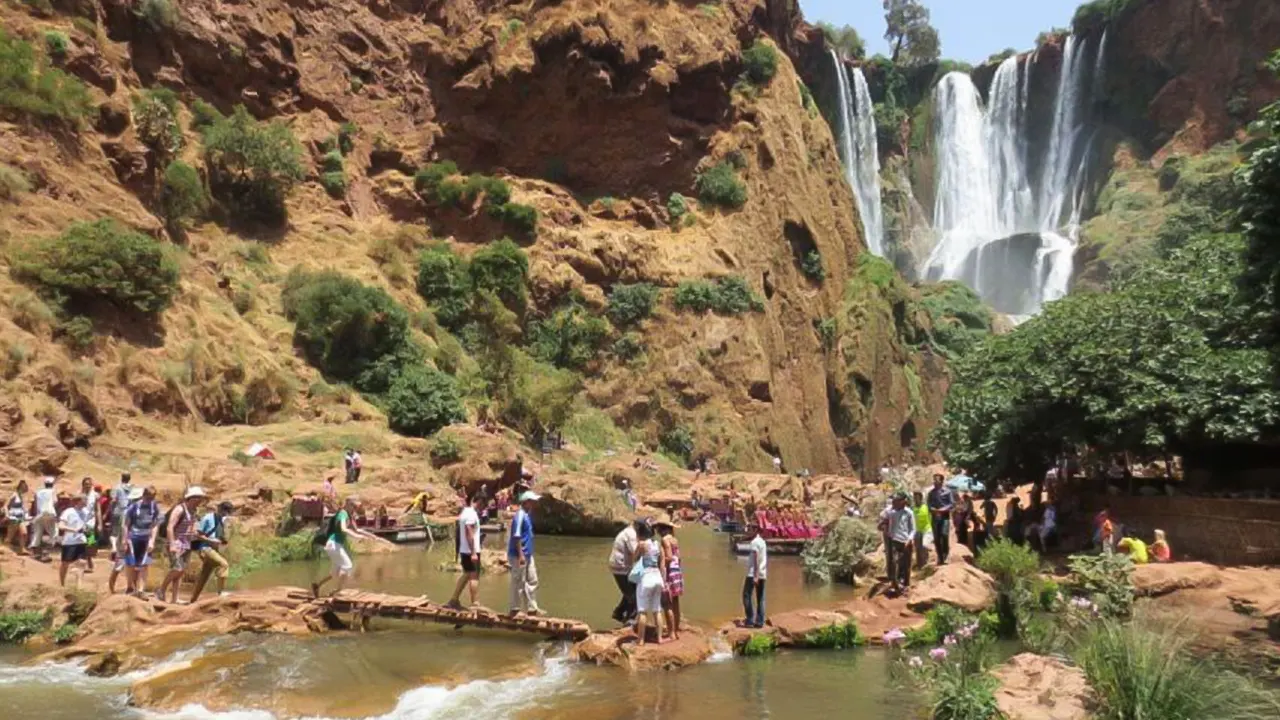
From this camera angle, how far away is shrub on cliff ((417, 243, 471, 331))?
39.8m

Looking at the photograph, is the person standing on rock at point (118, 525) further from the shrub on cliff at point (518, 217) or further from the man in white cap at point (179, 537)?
the shrub on cliff at point (518, 217)

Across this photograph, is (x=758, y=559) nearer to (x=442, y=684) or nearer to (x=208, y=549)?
(x=442, y=684)

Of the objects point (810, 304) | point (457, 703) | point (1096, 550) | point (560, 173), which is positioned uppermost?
point (560, 173)

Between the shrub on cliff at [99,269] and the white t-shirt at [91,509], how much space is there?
428 inches

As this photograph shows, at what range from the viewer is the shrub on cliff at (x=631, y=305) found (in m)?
42.5

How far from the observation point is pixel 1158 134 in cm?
7512

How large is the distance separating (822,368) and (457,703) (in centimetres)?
4152

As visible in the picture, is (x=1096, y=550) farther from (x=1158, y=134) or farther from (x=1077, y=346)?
(x=1158, y=134)

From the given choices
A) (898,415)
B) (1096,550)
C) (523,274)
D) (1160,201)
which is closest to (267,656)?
(1096,550)

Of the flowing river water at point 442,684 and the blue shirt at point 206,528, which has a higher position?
the blue shirt at point 206,528

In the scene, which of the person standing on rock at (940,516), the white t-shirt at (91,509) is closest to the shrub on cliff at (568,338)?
the white t-shirt at (91,509)

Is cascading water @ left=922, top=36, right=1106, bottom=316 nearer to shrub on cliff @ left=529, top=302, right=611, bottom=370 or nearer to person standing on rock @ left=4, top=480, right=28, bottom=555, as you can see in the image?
shrub on cliff @ left=529, top=302, right=611, bottom=370

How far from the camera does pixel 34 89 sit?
96.1 ft

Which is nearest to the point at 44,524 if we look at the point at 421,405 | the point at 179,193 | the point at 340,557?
the point at 340,557
